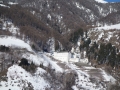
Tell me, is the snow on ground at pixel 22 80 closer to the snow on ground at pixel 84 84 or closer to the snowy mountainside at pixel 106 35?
the snow on ground at pixel 84 84

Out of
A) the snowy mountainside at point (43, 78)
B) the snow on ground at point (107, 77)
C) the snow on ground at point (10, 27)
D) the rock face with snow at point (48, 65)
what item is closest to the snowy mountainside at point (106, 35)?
the rock face with snow at point (48, 65)

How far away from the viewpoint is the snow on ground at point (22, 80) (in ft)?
143

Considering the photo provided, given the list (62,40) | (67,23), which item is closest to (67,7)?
(67,23)

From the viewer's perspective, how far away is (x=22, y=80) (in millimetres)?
46281

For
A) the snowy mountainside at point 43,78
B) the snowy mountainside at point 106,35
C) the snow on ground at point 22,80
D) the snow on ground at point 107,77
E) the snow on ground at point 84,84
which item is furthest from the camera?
the snowy mountainside at point 106,35

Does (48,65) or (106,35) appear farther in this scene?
(106,35)

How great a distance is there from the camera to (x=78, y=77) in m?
56.2

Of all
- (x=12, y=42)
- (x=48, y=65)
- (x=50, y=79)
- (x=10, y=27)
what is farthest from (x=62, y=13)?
(x=50, y=79)

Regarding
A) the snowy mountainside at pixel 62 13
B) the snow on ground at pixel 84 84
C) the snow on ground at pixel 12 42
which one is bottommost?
the snow on ground at pixel 84 84

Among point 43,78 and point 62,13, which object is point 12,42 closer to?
point 43,78

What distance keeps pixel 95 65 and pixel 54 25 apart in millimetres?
69694

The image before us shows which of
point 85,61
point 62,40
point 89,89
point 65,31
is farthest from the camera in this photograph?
point 65,31

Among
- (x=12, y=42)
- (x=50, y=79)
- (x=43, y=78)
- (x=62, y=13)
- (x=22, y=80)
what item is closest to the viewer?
(x=22, y=80)

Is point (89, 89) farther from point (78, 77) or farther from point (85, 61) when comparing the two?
point (85, 61)
